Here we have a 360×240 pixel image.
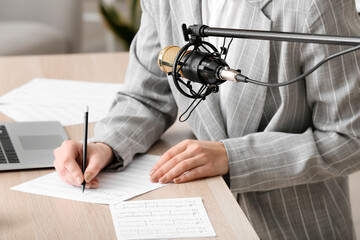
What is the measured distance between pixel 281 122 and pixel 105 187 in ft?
1.21

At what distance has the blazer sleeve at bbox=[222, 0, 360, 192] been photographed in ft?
3.58

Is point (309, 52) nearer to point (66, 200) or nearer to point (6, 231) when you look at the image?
point (66, 200)

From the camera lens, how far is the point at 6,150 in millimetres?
1202

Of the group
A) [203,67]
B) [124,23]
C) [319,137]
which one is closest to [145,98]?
[319,137]

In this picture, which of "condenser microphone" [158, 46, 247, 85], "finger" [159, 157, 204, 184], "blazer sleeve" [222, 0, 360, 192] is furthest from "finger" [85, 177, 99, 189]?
"condenser microphone" [158, 46, 247, 85]

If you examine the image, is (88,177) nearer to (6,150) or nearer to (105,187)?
(105,187)

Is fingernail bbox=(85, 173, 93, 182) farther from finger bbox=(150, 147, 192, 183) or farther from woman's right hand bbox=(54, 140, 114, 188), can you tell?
finger bbox=(150, 147, 192, 183)

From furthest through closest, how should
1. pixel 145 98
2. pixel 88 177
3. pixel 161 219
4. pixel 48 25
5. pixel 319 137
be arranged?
pixel 48 25 → pixel 145 98 → pixel 319 137 → pixel 88 177 → pixel 161 219

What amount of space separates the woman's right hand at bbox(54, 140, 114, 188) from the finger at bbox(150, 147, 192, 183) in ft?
0.34

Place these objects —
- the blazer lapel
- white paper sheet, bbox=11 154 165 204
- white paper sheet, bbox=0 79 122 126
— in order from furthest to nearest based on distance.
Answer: white paper sheet, bbox=0 79 122 126, the blazer lapel, white paper sheet, bbox=11 154 165 204

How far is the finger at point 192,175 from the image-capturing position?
1.07 meters

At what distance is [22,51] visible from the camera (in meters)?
2.85

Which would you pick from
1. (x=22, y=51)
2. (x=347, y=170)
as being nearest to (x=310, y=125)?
(x=347, y=170)

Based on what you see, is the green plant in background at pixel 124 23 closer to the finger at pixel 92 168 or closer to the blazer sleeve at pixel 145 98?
the blazer sleeve at pixel 145 98
